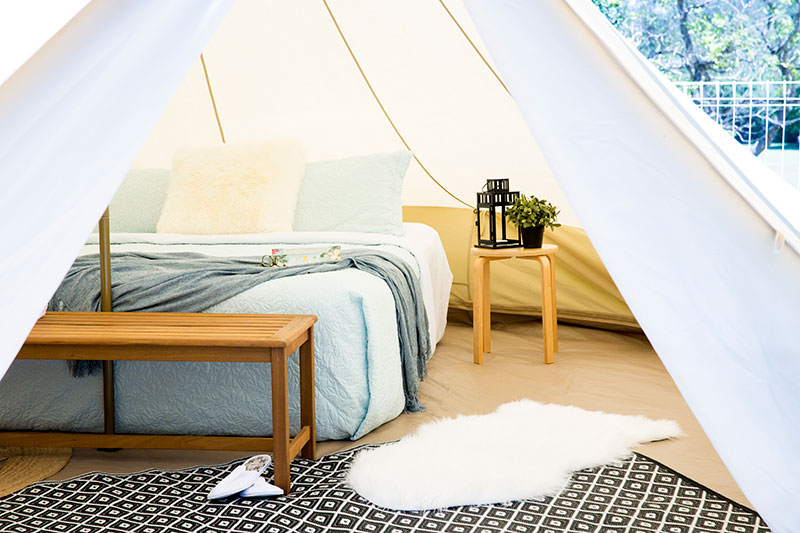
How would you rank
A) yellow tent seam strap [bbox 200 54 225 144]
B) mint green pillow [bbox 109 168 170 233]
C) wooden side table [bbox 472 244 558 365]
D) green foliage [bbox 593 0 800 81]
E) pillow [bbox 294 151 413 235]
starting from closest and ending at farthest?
wooden side table [bbox 472 244 558 365] < pillow [bbox 294 151 413 235] < mint green pillow [bbox 109 168 170 233] < yellow tent seam strap [bbox 200 54 225 144] < green foliage [bbox 593 0 800 81]

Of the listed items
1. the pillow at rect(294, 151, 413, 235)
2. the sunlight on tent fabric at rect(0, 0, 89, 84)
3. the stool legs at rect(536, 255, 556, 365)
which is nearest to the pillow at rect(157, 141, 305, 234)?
the pillow at rect(294, 151, 413, 235)

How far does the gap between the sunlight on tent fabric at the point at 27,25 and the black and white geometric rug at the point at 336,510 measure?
122cm

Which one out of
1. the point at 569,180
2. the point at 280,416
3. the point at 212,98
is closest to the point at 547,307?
the point at 280,416

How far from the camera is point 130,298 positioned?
2.35m

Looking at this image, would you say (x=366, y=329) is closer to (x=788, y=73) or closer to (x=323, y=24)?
(x=323, y=24)

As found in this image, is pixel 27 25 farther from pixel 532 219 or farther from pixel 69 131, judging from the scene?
pixel 532 219

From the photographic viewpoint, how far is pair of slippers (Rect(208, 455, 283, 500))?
1.94 m

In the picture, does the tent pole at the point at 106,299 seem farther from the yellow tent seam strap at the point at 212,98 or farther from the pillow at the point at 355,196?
the yellow tent seam strap at the point at 212,98

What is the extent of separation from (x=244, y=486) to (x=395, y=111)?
7.49 feet

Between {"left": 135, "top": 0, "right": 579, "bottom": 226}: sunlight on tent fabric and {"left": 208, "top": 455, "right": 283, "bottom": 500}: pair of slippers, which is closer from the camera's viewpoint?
{"left": 208, "top": 455, "right": 283, "bottom": 500}: pair of slippers

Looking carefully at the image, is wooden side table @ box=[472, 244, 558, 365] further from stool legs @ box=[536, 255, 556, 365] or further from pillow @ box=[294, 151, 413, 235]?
pillow @ box=[294, 151, 413, 235]

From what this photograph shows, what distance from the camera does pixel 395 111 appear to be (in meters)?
3.78

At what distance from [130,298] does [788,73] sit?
21.2 feet

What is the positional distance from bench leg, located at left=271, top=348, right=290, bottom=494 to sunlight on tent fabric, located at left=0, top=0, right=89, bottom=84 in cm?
107
